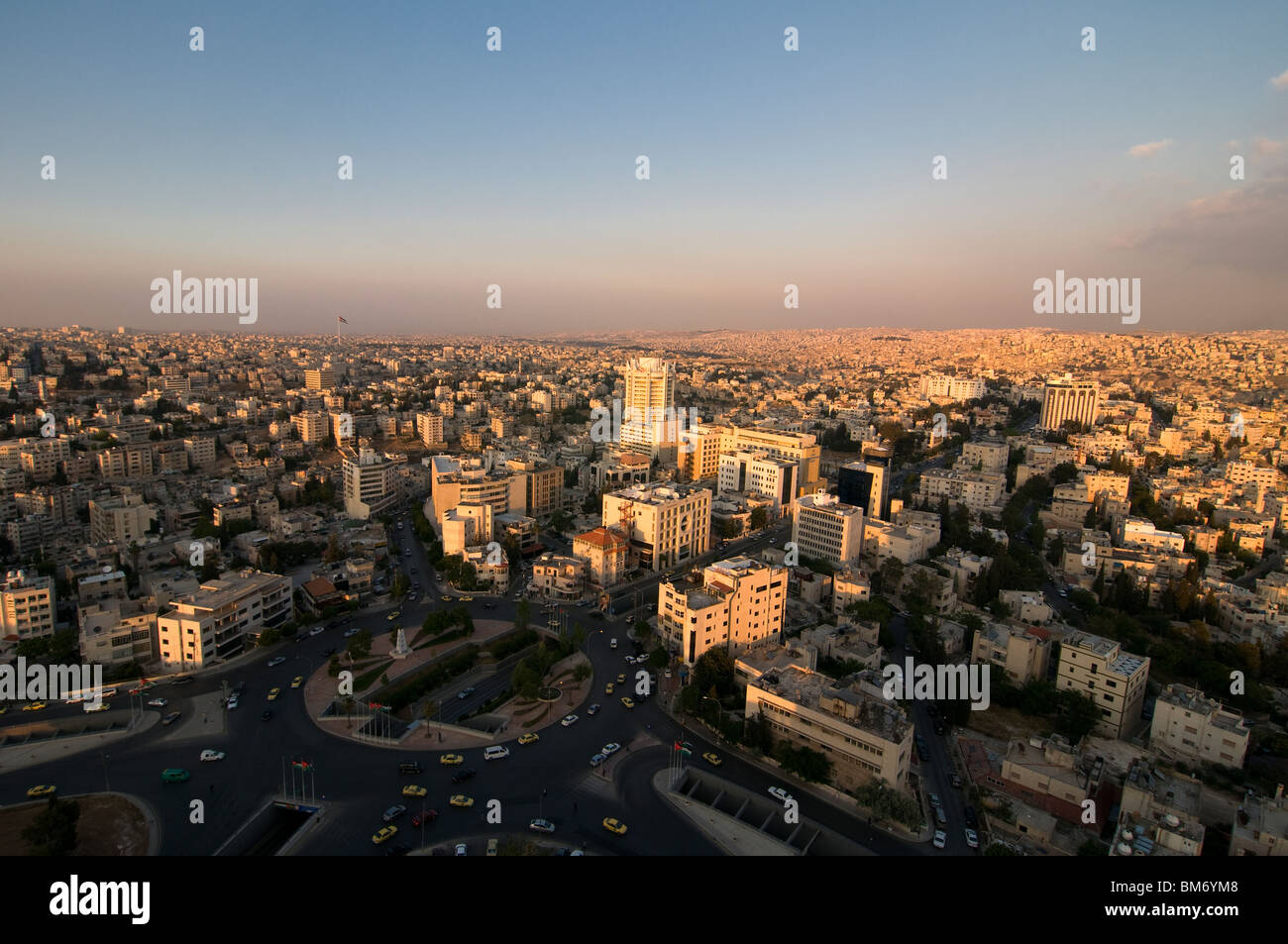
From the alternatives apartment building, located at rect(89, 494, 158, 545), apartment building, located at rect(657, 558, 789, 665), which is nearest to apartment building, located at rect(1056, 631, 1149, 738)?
apartment building, located at rect(657, 558, 789, 665)

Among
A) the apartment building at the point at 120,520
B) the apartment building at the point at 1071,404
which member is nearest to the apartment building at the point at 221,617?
the apartment building at the point at 120,520

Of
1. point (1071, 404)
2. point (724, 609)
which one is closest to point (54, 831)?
point (724, 609)

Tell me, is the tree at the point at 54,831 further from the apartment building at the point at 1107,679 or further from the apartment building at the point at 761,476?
the apartment building at the point at 761,476

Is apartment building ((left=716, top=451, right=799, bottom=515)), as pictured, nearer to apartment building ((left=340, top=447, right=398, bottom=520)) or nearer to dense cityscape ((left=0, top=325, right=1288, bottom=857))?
dense cityscape ((left=0, top=325, right=1288, bottom=857))

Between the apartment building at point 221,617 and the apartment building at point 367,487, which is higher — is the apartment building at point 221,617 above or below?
below
